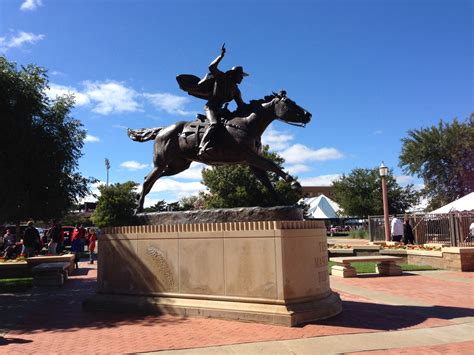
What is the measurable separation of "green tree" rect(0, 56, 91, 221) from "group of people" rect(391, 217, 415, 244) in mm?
16175

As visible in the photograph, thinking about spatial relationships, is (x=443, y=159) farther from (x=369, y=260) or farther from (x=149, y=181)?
(x=149, y=181)

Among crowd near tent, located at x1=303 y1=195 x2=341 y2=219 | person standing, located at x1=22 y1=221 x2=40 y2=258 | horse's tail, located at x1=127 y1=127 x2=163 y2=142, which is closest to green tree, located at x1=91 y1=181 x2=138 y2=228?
crowd near tent, located at x1=303 y1=195 x2=341 y2=219

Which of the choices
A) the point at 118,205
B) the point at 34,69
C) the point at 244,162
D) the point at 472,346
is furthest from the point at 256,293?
the point at 118,205

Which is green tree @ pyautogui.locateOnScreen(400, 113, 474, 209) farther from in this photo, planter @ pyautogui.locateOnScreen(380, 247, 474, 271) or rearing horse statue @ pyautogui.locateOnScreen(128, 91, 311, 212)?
rearing horse statue @ pyautogui.locateOnScreen(128, 91, 311, 212)

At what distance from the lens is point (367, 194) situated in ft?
197

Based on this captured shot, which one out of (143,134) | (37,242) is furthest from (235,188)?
(143,134)

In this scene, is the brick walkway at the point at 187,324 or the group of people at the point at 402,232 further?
the group of people at the point at 402,232

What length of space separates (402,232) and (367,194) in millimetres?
37130

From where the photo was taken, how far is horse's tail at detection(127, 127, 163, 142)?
1072cm

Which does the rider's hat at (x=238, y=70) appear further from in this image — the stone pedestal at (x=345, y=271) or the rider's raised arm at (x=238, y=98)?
the stone pedestal at (x=345, y=271)

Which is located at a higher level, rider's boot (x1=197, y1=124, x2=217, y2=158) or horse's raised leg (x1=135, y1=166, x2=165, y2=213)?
rider's boot (x1=197, y1=124, x2=217, y2=158)

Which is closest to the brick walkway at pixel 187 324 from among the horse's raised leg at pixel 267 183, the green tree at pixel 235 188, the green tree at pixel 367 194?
the horse's raised leg at pixel 267 183

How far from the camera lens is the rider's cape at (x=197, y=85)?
9812 millimetres

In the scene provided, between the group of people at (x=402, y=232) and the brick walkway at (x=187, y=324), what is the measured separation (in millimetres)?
11469
